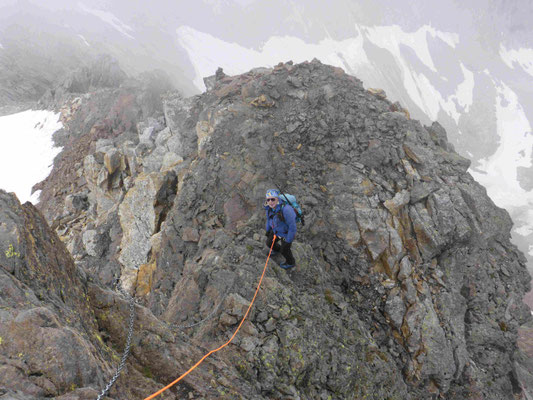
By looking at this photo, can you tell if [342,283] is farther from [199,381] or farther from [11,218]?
[11,218]

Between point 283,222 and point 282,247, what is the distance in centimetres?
77

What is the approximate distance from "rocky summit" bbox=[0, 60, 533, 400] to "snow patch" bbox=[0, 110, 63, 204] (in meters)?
7.88

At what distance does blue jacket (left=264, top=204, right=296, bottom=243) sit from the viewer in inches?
282

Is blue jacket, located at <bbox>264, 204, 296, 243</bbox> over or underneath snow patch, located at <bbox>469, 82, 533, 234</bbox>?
underneath

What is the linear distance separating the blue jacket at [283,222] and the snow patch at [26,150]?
19.4 meters

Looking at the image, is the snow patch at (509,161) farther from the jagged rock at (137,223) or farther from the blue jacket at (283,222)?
the jagged rock at (137,223)

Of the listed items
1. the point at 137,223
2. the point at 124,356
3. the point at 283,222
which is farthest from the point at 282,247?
the point at 137,223

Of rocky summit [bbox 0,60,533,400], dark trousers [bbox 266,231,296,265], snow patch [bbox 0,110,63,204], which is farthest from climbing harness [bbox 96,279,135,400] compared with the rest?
snow patch [bbox 0,110,63,204]

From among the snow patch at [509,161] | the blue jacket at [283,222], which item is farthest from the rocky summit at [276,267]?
the snow patch at [509,161]

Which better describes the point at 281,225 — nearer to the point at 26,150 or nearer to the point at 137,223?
the point at 137,223

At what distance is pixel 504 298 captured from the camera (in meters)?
9.98

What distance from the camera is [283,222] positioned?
7484mm

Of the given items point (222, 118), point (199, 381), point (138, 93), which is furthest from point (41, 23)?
point (199, 381)

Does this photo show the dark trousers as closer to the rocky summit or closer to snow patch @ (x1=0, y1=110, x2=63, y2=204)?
the rocky summit
